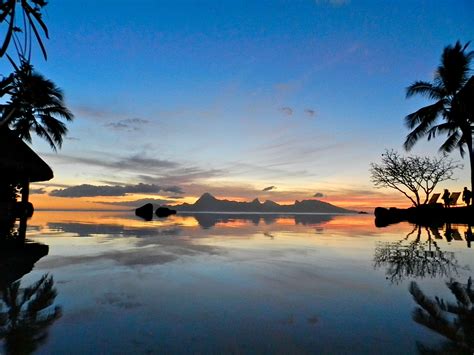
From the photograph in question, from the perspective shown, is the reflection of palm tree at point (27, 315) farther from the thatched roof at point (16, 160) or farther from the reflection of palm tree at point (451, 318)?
the thatched roof at point (16, 160)

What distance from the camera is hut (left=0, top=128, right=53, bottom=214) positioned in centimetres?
1550

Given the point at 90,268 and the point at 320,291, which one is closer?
the point at 320,291

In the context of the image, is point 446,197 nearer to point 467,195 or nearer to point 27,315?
point 467,195

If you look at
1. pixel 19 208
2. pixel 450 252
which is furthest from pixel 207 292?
pixel 19 208

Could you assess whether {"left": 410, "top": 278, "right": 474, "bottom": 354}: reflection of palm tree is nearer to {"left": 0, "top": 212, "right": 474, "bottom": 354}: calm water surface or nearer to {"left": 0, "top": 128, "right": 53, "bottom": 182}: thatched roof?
{"left": 0, "top": 212, "right": 474, "bottom": 354}: calm water surface

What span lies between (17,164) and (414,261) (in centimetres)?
1760

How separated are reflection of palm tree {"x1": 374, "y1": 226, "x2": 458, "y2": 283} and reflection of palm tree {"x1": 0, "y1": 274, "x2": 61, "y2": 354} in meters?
4.39

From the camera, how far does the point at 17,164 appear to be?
15.8m

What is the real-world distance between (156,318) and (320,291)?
84.3 inches

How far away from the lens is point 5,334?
2.56 metres

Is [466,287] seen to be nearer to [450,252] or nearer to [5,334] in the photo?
[450,252]

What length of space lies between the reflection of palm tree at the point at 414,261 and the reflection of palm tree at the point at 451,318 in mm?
843

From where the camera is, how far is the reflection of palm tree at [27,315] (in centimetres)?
245

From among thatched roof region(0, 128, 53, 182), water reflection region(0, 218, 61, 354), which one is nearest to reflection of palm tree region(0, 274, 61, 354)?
water reflection region(0, 218, 61, 354)
